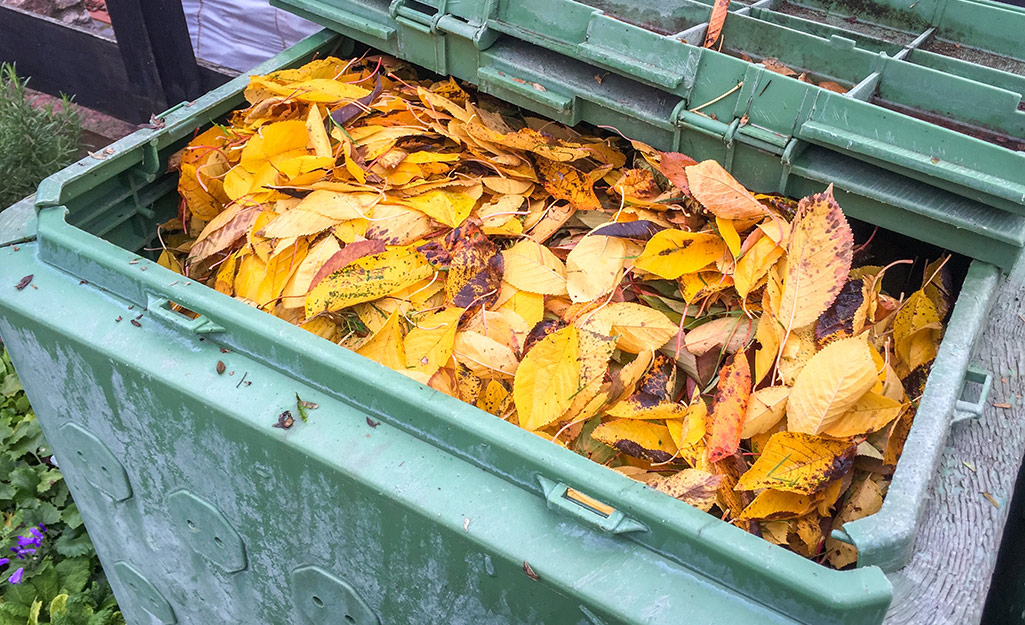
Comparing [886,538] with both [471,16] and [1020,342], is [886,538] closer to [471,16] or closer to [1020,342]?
[1020,342]

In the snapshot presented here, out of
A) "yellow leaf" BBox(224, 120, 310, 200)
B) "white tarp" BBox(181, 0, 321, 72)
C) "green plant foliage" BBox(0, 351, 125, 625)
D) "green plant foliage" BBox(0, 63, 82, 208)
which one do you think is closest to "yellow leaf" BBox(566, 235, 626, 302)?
"yellow leaf" BBox(224, 120, 310, 200)

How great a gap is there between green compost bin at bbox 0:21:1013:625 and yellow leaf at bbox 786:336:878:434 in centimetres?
10

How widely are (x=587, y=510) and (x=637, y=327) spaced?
47 cm

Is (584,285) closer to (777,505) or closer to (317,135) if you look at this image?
(777,505)

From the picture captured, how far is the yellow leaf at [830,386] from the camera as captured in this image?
117 centimetres

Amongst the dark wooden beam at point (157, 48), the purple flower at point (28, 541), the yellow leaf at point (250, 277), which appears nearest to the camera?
the yellow leaf at point (250, 277)

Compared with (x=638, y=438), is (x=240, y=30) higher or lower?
lower

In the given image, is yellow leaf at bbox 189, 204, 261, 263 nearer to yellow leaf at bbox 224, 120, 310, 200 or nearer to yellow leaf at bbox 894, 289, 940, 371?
yellow leaf at bbox 224, 120, 310, 200

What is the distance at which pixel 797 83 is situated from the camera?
137 cm

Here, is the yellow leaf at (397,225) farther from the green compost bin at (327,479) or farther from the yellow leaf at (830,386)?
the yellow leaf at (830,386)

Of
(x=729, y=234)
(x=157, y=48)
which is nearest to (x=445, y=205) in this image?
(x=729, y=234)

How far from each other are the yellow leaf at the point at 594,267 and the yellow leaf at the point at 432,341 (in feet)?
0.74

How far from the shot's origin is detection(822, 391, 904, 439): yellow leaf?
1188 millimetres

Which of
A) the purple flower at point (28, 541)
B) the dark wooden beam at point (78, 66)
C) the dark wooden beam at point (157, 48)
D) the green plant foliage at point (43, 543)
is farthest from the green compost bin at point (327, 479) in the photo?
the dark wooden beam at point (78, 66)
